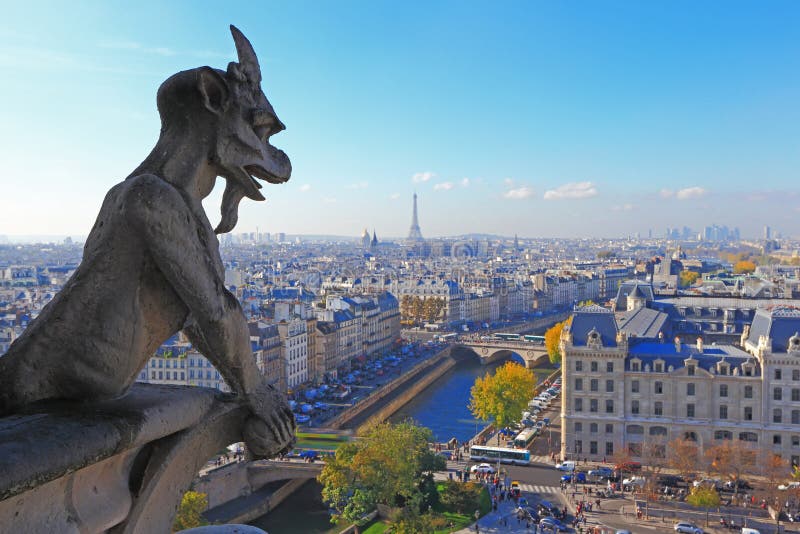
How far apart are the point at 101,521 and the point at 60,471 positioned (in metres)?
0.63

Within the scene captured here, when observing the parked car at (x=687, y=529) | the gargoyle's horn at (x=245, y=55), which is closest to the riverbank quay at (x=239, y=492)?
the parked car at (x=687, y=529)

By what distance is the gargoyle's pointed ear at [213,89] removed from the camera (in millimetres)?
3963

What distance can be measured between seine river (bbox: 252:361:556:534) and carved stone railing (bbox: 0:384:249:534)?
81.7 feet

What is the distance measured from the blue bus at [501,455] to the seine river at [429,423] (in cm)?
599

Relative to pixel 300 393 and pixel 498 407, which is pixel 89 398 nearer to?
pixel 498 407

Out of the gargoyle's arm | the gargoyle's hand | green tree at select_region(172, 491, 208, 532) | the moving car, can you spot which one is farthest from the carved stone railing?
the moving car

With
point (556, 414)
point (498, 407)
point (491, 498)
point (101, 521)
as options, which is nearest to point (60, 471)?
point (101, 521)

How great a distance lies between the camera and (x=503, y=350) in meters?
65.8

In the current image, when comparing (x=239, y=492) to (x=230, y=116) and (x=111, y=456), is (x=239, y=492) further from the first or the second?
(x=111, y=456)

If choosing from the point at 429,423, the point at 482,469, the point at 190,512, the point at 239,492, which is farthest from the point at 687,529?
the point at 429,423

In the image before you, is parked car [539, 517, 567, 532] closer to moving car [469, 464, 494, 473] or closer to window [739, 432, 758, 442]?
moving car [469, 464, 494, 473]

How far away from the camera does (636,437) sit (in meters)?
34.3

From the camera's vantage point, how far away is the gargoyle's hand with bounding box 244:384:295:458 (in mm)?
4188

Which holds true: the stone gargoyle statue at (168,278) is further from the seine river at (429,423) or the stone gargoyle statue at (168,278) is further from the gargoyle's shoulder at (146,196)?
the seine river at (429,423)
